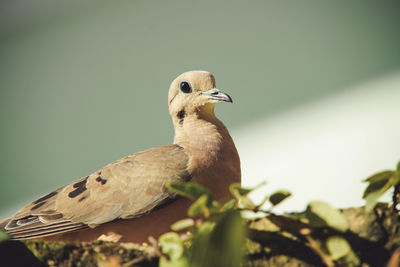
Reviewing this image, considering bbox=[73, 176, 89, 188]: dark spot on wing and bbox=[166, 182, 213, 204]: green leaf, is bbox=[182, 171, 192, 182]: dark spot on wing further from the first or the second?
bbox=[166, 182, 213, 204]: green leaf

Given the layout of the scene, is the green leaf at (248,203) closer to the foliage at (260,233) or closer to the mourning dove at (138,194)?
the foliage at (260,233)

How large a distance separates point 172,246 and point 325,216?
20 cm

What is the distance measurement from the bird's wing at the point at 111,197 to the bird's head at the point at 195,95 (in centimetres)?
21

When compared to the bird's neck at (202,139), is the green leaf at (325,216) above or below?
below

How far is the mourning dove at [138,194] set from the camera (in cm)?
96

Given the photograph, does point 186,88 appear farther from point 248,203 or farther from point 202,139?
point 248,203

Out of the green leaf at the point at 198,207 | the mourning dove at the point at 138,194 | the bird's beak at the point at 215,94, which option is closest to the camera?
the green leaf at the point at 198,207

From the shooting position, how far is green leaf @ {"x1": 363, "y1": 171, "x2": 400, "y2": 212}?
50 centimetres

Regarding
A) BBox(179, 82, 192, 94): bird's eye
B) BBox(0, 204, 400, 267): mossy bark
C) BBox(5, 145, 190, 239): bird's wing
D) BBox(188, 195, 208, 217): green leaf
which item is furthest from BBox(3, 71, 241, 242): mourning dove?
BBox(188, 195, 208, 217): green leaf

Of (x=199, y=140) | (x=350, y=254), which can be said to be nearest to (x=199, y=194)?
(x=350, y=254)

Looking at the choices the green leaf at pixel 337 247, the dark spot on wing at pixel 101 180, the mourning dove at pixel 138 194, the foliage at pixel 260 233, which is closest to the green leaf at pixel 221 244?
the foliage at pixel 260 233

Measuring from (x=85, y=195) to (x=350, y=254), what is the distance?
838 mm

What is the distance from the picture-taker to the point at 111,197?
41.8 inches

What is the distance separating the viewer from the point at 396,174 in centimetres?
50
